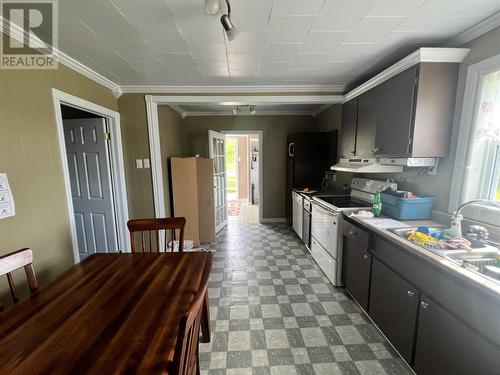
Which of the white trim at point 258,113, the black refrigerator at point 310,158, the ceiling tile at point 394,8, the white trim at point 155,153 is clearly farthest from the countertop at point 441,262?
the white trim at point 258,113

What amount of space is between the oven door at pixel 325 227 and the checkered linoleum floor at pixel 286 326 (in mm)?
418

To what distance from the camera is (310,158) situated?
12.6ft

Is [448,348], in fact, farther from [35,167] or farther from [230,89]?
[230,89]

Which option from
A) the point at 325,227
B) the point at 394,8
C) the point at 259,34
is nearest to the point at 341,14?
the point at 394,8

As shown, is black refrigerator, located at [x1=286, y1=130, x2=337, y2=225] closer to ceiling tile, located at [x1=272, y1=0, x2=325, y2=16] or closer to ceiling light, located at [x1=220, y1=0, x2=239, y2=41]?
ceiling tile, located at [x1=272, y1=0, x2=325, y2=16]

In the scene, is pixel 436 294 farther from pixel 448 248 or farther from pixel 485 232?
pixel 485 232

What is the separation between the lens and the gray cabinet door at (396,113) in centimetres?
172

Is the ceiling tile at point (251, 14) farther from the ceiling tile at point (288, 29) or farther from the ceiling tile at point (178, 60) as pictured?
the ceiling tile at point (178, 60)

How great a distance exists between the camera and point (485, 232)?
1.38 meters

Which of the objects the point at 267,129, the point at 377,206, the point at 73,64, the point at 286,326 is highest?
the point at 73,64

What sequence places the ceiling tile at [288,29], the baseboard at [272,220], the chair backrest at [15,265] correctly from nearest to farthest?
the chair backrest at [15,265]
the ceiling tile at [288,29]
the baseboard at [272,220]

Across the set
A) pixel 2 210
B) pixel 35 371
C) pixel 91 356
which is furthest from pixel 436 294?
pixel 2 210

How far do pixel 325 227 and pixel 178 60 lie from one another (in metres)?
2.41

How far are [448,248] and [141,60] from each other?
293cm
